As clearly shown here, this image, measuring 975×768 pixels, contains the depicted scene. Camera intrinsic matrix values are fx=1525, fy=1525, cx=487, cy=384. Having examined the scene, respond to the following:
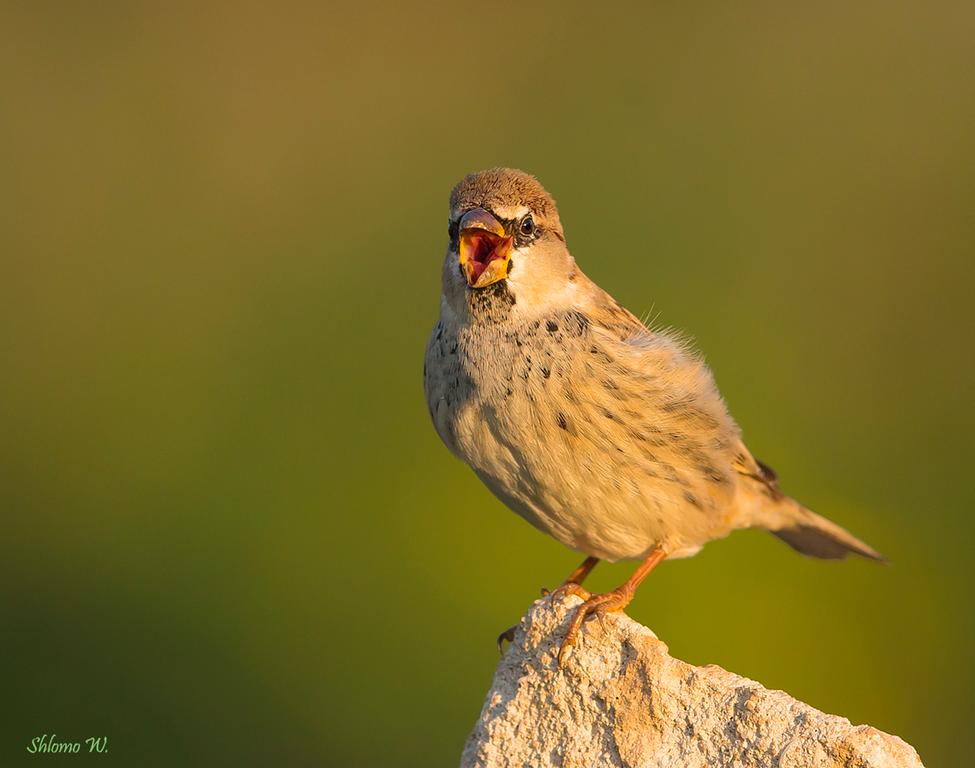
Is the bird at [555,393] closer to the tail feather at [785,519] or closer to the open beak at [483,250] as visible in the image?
the open beak at [483,250]

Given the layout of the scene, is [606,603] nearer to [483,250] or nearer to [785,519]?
[483,250]

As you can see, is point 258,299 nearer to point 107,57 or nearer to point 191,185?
point 191,185

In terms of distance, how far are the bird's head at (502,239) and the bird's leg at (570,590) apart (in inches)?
34.0

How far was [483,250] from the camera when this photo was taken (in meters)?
4.52

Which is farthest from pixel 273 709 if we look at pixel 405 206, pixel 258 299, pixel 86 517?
pixel 405 206

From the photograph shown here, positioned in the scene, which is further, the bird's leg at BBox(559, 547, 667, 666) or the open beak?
the open beak

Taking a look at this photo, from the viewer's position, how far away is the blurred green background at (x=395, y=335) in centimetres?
669

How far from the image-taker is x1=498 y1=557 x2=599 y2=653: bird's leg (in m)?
4.14

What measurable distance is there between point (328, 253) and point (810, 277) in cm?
306

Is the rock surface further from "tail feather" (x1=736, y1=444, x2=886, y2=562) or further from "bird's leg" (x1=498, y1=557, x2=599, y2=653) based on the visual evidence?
"tail feather" (x1=736, y1=444, x2=886, y2=562)

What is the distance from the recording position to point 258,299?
31.4ft

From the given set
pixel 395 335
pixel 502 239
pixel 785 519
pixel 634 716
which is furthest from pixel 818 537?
pixel 395 335

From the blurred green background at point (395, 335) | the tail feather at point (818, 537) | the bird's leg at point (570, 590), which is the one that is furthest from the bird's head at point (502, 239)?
the blurred green background at point (395, 335)

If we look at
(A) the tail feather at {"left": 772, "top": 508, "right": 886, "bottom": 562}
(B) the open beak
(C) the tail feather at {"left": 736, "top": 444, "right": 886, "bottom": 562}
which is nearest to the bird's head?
(B) the open beak
